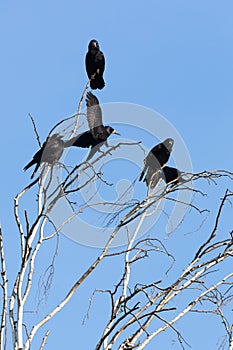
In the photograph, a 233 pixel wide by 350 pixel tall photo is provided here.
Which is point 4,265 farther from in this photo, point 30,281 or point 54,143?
point 54,143

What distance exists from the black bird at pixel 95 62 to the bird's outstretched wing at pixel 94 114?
2.41m

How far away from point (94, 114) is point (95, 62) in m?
3.57

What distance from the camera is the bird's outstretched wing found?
21.0 ft

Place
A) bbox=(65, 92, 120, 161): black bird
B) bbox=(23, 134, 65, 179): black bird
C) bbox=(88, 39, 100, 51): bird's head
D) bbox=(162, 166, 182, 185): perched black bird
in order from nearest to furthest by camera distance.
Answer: bbox=(23, 134, 65, 179): black bird
bbox=(65, 92, 120, 161): black bird
bbox=(162, 166, 182, 185): perched black bird
bbox=(88, 39, 100, 51): bird's head

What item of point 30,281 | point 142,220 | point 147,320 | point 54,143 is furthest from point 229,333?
point 54,143

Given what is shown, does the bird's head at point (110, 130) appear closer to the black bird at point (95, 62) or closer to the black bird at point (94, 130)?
the black bird at point (94, 130)

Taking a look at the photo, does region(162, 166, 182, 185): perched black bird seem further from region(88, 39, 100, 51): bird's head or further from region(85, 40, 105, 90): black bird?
region(88, 39, 100, 51): bird's head

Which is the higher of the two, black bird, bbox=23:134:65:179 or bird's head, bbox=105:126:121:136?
bird's head, bbox=105:126:121:136

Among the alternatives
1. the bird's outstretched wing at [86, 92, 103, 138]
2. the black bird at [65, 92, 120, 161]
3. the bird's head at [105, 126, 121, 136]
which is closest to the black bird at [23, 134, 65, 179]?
the black bird at [65, 92, 120, 161]

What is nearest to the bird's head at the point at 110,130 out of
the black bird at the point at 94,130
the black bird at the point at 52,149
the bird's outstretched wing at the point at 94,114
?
the black bird at the point at 94,130

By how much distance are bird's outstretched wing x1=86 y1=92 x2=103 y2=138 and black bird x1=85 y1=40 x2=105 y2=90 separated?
2.41m

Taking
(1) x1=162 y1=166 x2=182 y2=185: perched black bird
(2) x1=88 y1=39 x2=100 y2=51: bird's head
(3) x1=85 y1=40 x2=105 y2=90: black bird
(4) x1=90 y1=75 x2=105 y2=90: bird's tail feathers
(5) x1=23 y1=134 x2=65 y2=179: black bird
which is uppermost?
(2) x1=88 y1=39 x2=100 y2=51: bird's head

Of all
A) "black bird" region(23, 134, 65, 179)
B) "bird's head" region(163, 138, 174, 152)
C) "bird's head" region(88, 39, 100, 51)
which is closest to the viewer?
"black bird" region(23, 134, 65, 179)

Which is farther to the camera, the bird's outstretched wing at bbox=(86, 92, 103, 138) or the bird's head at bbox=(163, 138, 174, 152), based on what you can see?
the bird's head at bbox=(163, 138, 174, 152)
